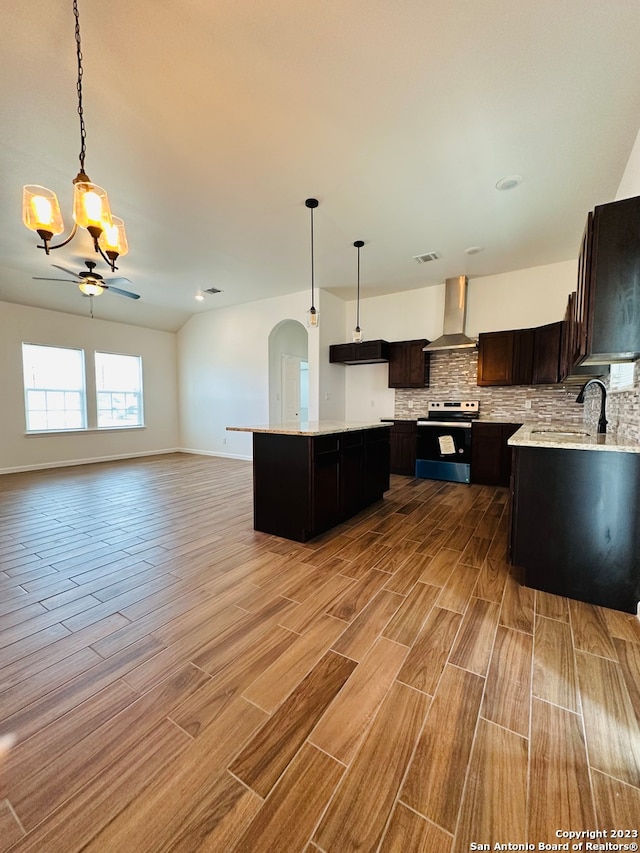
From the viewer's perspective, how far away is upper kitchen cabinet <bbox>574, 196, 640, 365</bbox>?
182 centimetres

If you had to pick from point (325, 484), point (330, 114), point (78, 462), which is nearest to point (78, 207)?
point (330, 114)

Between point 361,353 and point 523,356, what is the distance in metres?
2.44

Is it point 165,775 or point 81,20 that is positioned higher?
point 81,20

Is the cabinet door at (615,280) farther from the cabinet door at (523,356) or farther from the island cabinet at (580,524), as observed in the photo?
the cabinet door at (523,356)

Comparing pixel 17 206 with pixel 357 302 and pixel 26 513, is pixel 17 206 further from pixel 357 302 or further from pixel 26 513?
pixel 357 302

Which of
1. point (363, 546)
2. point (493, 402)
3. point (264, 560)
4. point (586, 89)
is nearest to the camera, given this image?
point (586, 89)

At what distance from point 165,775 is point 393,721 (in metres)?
0.79

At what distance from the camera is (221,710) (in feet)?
4.30

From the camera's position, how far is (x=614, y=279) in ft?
6.12

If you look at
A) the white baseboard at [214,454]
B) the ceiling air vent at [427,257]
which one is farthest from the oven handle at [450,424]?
the white baseboard at [214,454]

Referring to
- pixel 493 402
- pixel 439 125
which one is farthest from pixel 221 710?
pixel 493 402

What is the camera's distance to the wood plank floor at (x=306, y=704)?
961 mm

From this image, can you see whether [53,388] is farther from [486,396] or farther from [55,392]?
[486,396]

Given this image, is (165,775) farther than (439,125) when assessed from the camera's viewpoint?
No
